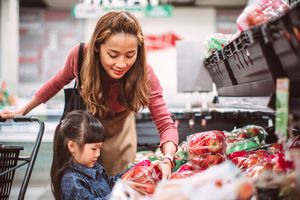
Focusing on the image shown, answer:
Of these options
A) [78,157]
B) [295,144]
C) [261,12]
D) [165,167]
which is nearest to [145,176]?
[165,167]

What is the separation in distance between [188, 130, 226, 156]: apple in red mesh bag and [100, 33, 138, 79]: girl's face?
0.45 m

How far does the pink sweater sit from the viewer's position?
2.28m

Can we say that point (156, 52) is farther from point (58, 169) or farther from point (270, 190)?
point (270, 190)

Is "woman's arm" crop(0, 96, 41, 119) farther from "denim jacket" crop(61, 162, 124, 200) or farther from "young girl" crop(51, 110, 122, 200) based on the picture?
"denim jacket" crop(61, 162, 124, 200)

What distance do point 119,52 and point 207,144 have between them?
0.55m

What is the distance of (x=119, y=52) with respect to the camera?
190 cm

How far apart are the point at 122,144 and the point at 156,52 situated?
5706 millimetres

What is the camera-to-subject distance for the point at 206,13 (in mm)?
8188

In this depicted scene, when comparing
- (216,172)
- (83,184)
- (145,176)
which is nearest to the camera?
(216,172)

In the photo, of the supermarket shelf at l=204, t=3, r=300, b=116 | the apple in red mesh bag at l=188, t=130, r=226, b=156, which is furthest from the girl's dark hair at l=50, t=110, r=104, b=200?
the supermarket shelf at l=204, t=3, r=300, b=116

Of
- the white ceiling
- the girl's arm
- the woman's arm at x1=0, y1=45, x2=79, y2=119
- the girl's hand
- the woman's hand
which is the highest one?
the white ceiling

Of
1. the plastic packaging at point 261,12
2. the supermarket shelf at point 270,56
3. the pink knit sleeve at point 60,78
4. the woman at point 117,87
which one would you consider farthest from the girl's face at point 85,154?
the plastic packaging at point 261,12

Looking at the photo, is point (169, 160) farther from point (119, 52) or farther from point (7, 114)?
point (7, 114)

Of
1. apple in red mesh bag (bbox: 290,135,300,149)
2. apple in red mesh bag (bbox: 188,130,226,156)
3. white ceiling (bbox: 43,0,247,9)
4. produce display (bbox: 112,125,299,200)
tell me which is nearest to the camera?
produce display (bbox: 112,125,299,200)
